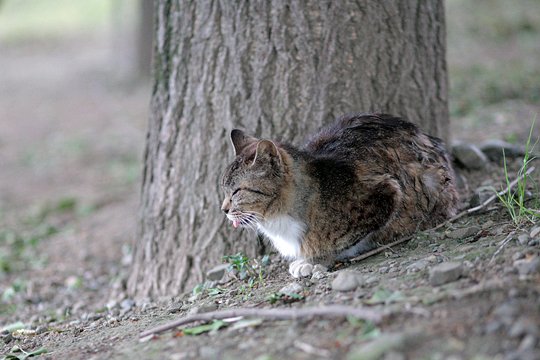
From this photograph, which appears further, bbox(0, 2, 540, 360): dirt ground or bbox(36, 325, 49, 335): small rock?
bbox(36, 325, 49, 335): small rock

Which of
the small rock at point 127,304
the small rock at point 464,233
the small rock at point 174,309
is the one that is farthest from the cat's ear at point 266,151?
the small rock at point 127,304

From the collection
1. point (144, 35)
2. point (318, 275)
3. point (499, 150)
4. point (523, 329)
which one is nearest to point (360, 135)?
point (318, 275)

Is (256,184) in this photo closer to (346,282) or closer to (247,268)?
(247,268)

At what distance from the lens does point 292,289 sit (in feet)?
11.7

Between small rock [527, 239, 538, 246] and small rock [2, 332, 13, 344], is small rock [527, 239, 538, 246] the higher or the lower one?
the higher one

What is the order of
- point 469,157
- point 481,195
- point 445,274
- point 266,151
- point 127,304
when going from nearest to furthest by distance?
point 445,274 → point 266,151 → point 481,195 → point 127,304 → point 469,157

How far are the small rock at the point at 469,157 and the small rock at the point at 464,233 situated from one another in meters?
1.37

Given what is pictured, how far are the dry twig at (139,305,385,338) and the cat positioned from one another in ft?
2.73

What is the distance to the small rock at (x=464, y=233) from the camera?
13.0ft

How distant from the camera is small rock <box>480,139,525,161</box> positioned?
5.44m

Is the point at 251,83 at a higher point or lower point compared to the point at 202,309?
higher

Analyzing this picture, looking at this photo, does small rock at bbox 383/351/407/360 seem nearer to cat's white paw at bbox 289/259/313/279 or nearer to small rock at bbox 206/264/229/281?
cat's white paw at bbox 289/259/313/279

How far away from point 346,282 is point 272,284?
766 millimetres

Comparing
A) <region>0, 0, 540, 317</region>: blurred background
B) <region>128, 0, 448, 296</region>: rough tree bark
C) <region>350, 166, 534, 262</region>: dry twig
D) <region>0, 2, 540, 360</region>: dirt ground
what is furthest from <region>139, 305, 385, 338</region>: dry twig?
<region>0, 0, 540, 317</region>: blurred background
